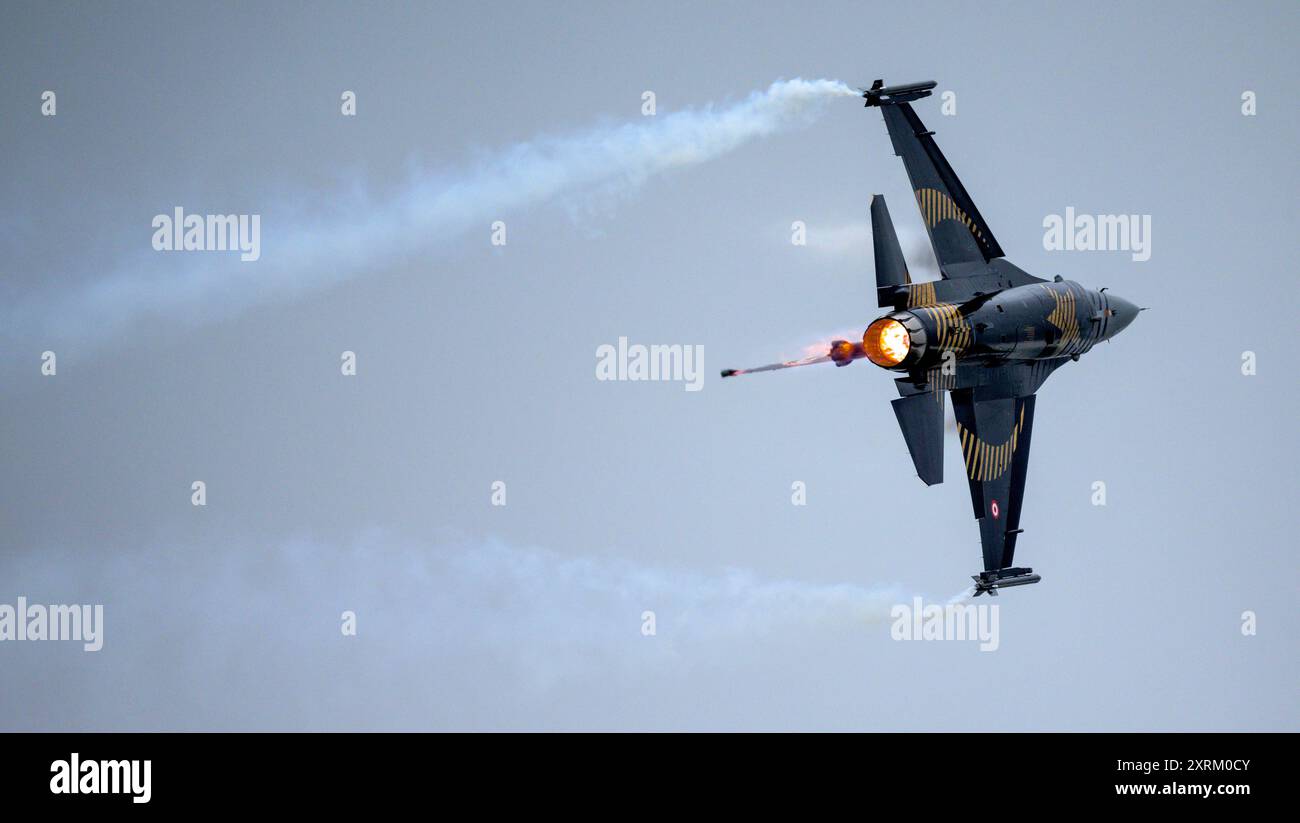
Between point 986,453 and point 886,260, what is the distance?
256 inches

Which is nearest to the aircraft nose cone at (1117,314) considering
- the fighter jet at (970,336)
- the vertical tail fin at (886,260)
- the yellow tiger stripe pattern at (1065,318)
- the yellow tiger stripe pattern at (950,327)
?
the fighter jet at (970,336)

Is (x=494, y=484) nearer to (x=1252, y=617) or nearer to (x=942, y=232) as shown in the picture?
(x=942, y=232)

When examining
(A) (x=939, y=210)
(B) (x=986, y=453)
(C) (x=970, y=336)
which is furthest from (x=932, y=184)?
(B) (x=986, y=453)

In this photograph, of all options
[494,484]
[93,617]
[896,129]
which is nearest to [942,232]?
[896,129]

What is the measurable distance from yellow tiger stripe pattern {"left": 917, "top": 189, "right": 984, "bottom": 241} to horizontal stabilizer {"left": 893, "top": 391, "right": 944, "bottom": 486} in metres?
4.75

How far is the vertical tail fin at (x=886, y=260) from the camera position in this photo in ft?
136

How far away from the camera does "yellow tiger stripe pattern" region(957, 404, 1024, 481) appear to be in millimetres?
46031

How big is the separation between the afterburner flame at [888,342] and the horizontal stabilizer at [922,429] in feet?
5.31

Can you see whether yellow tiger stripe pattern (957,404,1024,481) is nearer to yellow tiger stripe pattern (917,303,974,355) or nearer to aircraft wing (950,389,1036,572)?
aircraft wing (950,389,1036,572)

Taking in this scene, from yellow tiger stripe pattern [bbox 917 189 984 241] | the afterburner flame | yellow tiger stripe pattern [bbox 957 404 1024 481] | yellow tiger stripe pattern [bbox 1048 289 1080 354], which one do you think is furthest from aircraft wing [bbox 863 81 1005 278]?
the afterburner flame

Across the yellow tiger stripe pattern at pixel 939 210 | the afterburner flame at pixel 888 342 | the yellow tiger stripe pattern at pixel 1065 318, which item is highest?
the yellow tiger stripe pattern at pixel 939 210

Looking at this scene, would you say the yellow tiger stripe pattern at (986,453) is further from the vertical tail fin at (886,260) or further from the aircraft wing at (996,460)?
the vertical tail fin at (886,260)

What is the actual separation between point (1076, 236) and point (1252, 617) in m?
11.5

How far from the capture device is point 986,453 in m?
46.4
